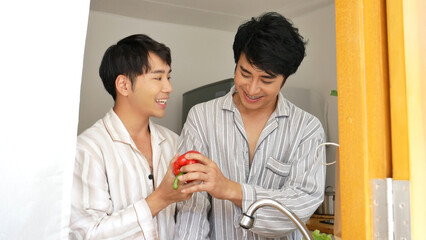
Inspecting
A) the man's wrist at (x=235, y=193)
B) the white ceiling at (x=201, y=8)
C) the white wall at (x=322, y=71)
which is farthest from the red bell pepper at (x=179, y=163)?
the white ceiling at (x=201, y=8)

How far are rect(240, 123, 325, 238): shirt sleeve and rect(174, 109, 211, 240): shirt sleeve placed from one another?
0.18 meters

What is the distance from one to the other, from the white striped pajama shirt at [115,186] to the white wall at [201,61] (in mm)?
2061

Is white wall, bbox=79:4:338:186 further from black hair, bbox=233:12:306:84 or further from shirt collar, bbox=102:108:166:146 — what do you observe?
shirt collar, bbox=102:108:166:146

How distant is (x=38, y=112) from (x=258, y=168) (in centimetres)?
96

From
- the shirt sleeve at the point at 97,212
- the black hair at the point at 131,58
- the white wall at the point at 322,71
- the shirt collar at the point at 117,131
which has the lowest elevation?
the shirt sleeve at the point at 97,212

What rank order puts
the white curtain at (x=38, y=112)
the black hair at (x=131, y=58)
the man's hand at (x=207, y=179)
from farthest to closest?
the black hair at (x=131, y=58) < the man's hand at (x=207, y=179) < the white curtain at (x=38, y=112)

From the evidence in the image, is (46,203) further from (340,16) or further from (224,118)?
(224,118)

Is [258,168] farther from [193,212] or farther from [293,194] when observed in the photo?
[193,212]

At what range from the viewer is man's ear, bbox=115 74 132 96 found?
1.85 m

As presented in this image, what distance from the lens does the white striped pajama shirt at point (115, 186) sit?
150 centimetres

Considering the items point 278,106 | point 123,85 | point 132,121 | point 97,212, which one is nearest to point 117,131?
point 132,121

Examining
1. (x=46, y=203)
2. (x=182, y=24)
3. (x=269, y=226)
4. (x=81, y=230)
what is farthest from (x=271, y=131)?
(x=182, y=24)

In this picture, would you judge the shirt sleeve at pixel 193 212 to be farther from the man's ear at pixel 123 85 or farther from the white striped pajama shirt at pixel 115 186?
the man's ear at pixel 123 85

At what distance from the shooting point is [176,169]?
1520 millimetres
